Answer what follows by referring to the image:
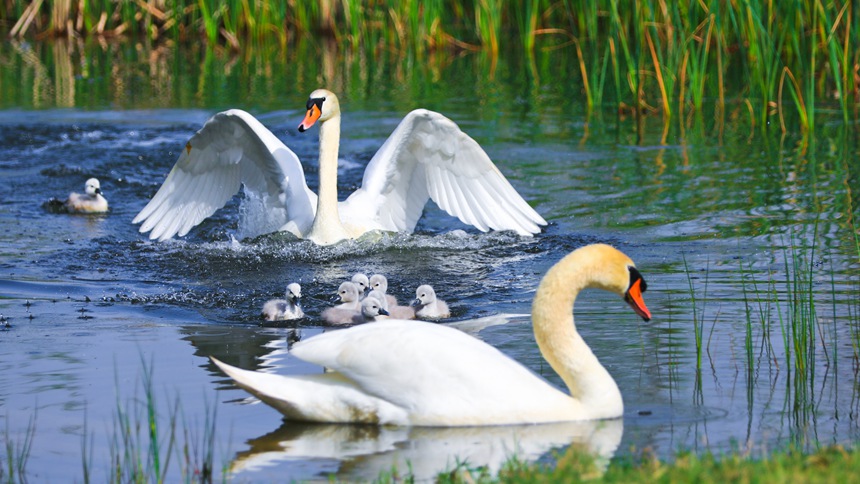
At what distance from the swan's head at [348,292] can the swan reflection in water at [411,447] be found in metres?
2.50

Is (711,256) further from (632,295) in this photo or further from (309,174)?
(309,174)

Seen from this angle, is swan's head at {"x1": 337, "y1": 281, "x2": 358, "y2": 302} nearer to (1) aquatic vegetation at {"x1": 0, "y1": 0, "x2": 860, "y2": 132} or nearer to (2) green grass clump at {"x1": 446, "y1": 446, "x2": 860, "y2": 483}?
(2) green grass clump at {"x1": 446, "y1": 446, "x2": 860, "y2": 483}

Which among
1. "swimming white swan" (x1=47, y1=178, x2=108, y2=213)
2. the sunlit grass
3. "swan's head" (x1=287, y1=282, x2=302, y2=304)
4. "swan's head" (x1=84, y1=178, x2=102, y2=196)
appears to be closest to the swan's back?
the sunlit grass

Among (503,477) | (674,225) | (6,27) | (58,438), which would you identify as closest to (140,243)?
(674,225)

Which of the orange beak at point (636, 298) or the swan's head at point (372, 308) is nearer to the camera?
the orange beak at point (636, 298)

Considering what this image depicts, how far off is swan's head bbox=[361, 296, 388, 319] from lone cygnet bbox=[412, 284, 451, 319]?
1.10 ft

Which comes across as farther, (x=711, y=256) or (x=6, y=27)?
(x=6, y=27)

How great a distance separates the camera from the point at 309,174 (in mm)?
13250

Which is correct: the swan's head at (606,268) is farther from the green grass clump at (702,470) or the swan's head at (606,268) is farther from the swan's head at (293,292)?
the swan's head at (293,292)

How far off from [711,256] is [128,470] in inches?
210

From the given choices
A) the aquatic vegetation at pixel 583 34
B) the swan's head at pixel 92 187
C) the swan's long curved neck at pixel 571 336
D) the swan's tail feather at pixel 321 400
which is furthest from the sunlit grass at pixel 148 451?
the aquatic vegetation at pixel 583 34

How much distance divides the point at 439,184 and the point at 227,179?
177cm

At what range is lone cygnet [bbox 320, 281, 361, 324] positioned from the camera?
774cm

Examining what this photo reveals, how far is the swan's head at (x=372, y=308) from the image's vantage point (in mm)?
7500
